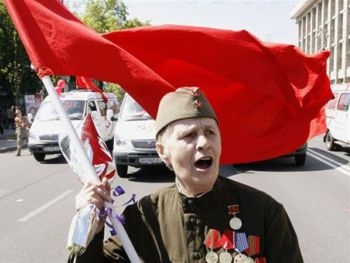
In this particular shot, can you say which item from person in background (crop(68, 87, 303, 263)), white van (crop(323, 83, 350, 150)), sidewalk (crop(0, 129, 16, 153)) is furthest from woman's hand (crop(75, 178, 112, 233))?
sidewalk (crop(0, 129, 16, 153))

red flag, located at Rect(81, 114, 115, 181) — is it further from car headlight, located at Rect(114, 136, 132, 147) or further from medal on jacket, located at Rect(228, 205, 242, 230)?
car headlight, located at Rect(114, 136, 132, 147)

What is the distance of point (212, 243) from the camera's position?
6.98ft

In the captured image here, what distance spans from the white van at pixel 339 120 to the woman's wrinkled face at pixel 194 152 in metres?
13.7

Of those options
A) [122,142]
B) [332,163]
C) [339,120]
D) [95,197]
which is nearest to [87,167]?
[95,197]

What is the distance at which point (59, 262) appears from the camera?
5.59 meters

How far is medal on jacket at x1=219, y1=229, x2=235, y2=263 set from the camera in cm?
212

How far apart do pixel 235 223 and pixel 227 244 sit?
9 centimetres

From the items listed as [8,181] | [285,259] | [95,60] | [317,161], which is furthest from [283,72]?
[317,161]

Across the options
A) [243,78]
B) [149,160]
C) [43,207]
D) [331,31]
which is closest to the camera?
[243,78]

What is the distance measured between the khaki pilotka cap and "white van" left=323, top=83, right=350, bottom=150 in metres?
13.7

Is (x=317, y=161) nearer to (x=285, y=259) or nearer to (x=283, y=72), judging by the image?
(x=283, y=72)

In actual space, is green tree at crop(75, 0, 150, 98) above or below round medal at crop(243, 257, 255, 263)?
above

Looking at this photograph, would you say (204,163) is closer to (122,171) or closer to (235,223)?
(235,223)

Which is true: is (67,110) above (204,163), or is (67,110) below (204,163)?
below
